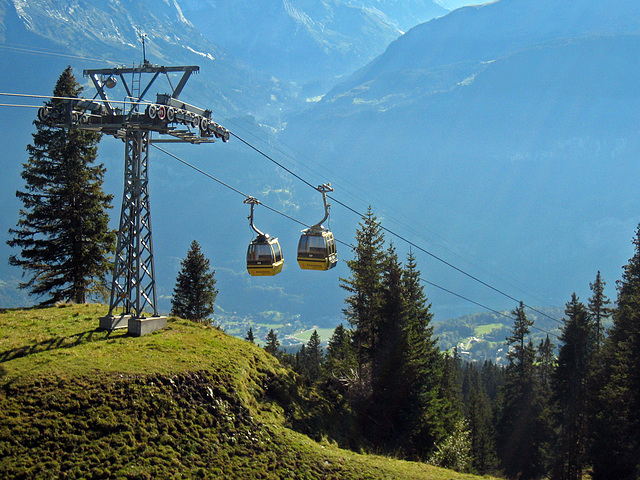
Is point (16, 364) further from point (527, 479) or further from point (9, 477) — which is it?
point (527, 479)

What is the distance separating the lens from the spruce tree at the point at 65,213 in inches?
1292

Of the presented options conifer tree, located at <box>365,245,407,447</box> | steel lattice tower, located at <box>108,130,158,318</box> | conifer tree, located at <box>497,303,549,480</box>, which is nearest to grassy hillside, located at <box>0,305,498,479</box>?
steel lattice tower, located at <box>108,130,158,318</box>

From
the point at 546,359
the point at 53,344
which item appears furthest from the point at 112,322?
the point at 546,359

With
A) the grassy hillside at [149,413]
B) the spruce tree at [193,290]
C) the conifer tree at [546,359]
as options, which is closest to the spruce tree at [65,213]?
the spruce tree at [193,290]

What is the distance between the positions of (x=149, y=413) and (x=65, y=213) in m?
20.3

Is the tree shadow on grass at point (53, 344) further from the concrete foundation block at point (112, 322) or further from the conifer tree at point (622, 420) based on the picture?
the conifer tree at point (622, 420)

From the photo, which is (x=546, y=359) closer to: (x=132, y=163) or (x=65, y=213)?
(x=65, y=213)

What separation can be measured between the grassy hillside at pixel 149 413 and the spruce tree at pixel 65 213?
10.7 meters

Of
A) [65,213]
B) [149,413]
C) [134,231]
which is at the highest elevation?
[65,213]

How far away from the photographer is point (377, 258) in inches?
1324

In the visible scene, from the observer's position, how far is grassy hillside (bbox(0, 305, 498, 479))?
14.9 metres

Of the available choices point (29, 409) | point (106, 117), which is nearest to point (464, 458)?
point (29, 409)

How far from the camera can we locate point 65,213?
32750 millimetres

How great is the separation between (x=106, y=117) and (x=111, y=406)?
12276mm
